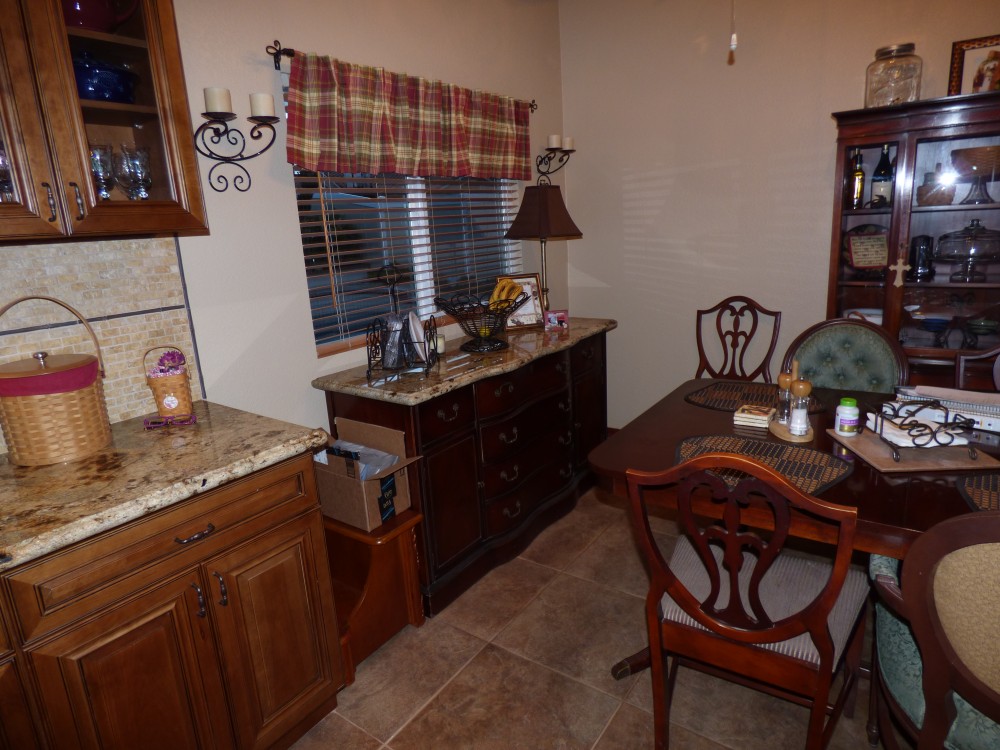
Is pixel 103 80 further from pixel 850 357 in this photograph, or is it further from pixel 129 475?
pixel 850 357

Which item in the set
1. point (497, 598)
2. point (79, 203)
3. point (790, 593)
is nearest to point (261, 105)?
point (79, 203)

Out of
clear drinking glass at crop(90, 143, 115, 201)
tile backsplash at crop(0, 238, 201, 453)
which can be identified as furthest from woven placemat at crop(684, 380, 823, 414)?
clear drinking glass at crop(90, 143, 115, 201)

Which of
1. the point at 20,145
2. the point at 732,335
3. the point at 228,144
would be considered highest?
the point at 228,144

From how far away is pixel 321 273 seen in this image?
94.1 inches

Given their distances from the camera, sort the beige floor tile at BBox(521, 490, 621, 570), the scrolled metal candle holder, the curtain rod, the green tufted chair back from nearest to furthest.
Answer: the scrolled metal candle holder → the curtain rod → the green tufted chair back → the beige floor tile at BBox(521, 490, 621, 570)

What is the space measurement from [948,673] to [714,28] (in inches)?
123

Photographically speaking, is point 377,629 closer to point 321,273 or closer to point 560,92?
point 321,273

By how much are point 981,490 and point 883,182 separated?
6.14 feet

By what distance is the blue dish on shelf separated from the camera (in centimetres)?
141

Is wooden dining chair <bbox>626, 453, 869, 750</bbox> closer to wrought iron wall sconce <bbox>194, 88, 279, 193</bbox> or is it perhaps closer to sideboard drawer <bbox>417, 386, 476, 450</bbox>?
sideboard drawer <bbox>417, 386, 476, 450</bbox>

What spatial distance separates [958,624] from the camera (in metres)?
1.02

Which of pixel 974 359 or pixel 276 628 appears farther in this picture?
pixel 974 359

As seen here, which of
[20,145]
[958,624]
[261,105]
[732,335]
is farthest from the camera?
[732,335]

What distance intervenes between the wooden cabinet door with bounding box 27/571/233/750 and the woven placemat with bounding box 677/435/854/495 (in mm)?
1299
